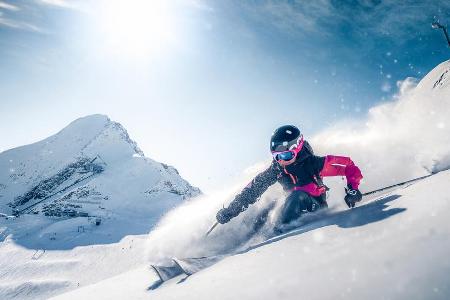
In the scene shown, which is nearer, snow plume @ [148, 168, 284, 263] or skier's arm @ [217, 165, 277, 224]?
snow plume @ [148, 168, 284, 263]

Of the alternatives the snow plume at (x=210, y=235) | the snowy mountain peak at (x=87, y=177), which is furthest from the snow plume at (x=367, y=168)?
the snowy mountain peak at (x=87, y=177)

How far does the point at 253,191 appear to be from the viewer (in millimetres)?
6078

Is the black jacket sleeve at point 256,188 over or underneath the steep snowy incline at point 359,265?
over

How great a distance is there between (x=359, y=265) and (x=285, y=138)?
12.6 feet

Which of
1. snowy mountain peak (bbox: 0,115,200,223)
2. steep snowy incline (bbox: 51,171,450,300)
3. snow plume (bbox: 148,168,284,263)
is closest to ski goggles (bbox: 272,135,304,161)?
snow plume (bbox: 148,168,284,263)

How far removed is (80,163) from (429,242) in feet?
370

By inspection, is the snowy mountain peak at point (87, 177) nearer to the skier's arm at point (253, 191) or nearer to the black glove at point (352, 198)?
the skier's arm at point (253, 191)

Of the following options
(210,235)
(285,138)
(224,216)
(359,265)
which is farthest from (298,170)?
(359,265)

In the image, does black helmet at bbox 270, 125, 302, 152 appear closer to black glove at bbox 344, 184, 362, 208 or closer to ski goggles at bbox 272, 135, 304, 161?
ski goggles at bbox 272, 135, 304, 161

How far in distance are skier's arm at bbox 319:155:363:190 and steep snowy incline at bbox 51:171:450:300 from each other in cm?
227

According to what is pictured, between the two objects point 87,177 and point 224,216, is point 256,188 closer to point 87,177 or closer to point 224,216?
point 224,216

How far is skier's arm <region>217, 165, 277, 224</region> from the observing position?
591 cm

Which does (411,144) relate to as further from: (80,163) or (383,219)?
(80,163)

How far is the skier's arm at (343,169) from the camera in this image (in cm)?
525
